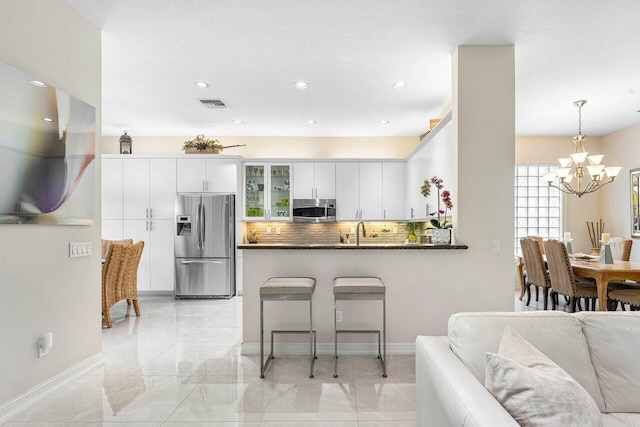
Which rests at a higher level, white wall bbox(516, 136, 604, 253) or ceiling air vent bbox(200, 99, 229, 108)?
ceiling air vent bbox(200, 99, 229, 108)

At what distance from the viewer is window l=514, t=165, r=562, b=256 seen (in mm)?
6699

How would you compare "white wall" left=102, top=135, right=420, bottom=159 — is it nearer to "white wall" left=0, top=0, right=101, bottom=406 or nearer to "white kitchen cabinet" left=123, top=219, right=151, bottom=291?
"white kitchen cabinet" left=123, top=219, right=151, bottom=291

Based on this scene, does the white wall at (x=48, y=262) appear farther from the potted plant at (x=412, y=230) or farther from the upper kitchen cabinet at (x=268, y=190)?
the potted plant at (x=412, y=230)

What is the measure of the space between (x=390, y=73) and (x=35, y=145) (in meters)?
3.18

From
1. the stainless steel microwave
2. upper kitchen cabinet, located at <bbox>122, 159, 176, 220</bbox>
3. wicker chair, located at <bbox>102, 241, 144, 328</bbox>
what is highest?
upper kitchen cabinet, located at <bbox>122, 159, 176, 220</bbox>

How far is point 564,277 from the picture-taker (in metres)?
4.29

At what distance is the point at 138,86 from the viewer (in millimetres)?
4363

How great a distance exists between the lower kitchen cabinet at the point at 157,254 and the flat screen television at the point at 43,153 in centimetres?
327

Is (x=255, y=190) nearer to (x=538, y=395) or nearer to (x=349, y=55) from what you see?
(x=349, y=55)

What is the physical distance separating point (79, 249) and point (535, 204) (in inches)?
270

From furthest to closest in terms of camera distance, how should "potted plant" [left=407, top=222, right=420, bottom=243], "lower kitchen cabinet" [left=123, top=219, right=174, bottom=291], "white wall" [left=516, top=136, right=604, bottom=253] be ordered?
"white wall" [left=516, top=136, right=604, bottom=253] → "potted plant" [left=407, top=222, right=420, bottom=243] → "lower kitchen cabinet" [left=123, top=219, right=174, bottom=291]

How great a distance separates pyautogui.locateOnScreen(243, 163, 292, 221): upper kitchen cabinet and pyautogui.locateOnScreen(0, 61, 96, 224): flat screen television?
3.64 metres

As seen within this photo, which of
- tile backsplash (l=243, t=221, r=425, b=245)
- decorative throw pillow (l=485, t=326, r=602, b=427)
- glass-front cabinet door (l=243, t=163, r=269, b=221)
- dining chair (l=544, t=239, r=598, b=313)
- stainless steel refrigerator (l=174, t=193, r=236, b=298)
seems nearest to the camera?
decorative throw pillow (l=485, t=326, r=602, b=427)

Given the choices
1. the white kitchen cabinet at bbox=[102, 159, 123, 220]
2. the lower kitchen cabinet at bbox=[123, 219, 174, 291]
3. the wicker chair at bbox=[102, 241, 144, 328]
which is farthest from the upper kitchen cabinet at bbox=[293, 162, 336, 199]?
the white kitchen cabinet at bbox=[102, 159, 123, 220]
